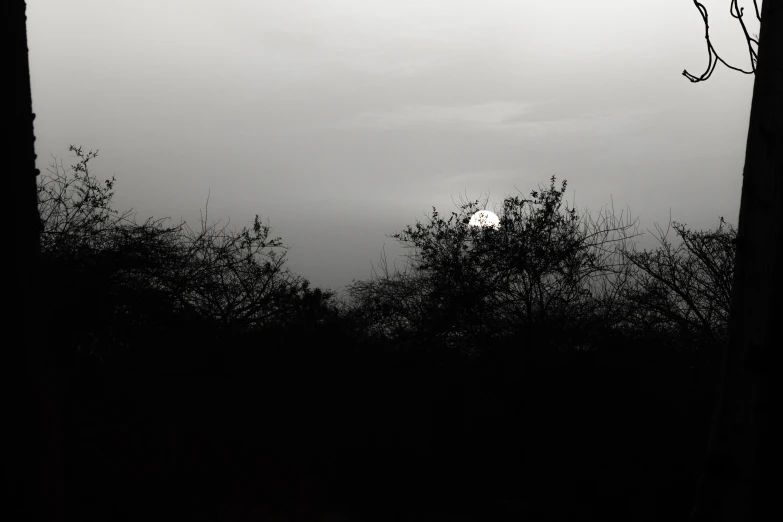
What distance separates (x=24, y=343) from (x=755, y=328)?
321 cm

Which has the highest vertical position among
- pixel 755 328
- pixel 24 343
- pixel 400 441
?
pixel 755 328

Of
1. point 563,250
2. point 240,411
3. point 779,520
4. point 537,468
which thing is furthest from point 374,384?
point 779,520

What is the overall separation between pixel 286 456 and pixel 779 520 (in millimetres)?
5483

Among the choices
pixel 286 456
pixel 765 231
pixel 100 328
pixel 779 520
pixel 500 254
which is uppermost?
pixel 500 254

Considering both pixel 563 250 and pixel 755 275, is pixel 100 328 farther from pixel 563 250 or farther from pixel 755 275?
pixel 755 275

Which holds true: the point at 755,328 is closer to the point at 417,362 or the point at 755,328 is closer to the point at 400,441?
the point at 400,441

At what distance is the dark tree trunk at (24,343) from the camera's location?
101 inches

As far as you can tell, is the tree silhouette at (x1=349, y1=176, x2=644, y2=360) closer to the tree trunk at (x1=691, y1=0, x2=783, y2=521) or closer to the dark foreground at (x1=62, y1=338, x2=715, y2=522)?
the dark foreground at (x1=62, y1=338, x2=715, y2=522)

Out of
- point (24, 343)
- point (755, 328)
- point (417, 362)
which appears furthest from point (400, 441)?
point (24, 343)

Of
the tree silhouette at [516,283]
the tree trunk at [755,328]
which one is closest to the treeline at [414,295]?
the tree silhouette at [516,283]

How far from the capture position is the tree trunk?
289 cm

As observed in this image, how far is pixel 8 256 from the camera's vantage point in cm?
257

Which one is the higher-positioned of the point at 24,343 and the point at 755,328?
the point at 755,328

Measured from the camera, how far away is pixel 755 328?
2.96 m
